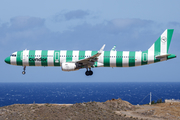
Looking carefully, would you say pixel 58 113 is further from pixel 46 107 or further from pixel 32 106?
pixel 32 106

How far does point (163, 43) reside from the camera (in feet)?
165

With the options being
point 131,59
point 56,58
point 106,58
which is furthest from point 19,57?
point 131,59

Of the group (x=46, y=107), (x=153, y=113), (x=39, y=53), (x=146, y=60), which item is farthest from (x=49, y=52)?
(x=153, y=113)

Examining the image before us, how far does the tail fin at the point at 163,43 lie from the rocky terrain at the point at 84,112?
11.4 m


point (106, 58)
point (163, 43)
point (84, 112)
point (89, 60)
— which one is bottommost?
point (84, 112)

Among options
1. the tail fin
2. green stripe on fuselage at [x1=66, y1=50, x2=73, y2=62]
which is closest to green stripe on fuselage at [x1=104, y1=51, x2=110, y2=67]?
green stripe on fuselage at [x1=66, y1=50, x2=73, y2=62]

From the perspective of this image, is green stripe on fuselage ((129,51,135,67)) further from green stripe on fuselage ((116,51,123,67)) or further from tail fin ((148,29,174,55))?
tail fin ((148,29,174,55))

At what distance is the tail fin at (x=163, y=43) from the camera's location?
50.0 m

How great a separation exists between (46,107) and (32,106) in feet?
10.9

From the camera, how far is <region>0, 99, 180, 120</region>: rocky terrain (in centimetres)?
4138

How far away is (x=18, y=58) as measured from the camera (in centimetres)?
4884

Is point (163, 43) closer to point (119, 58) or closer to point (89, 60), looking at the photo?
point (119, 58)

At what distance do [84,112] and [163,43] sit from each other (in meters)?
21.2

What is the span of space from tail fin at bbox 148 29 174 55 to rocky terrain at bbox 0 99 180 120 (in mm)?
11377
